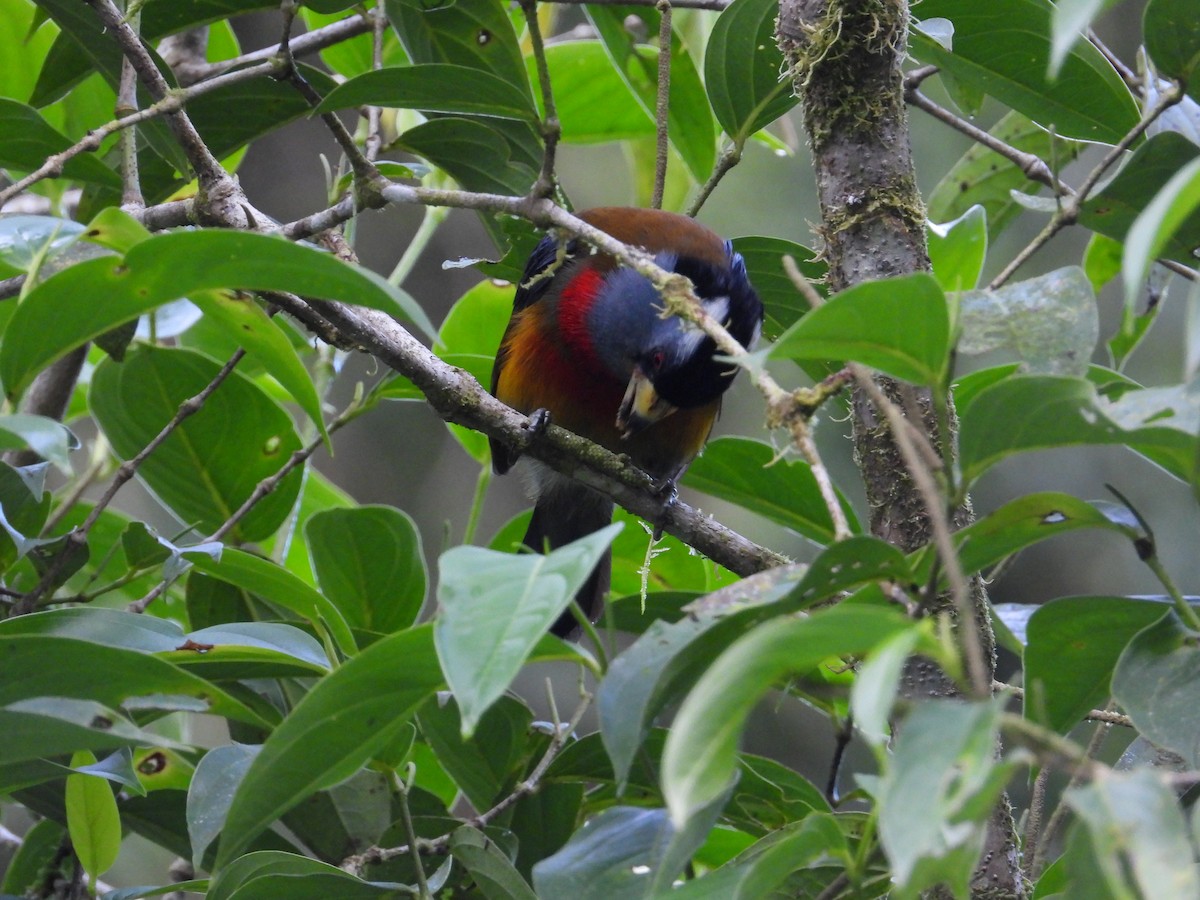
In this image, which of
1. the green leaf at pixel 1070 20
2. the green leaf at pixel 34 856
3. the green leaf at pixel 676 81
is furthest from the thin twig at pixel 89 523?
the green leaf at pixel 1070 20

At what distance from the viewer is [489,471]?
8.16 feet

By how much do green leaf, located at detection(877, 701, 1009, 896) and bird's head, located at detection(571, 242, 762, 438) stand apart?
1.84m

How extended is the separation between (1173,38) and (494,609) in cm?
142

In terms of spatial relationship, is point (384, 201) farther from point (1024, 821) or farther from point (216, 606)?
point (1024, 821)

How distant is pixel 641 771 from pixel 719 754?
0.86 metres

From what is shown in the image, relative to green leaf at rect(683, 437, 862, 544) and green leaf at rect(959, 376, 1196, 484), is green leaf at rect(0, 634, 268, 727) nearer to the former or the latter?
green leaf at rect(959, 376, 1196, 484)

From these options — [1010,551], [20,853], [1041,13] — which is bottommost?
[20,853]

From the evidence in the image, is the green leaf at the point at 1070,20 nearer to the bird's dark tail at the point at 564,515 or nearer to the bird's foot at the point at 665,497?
the bird's foot at the point at 665,497

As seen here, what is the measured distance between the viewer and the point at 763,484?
1.96 metres

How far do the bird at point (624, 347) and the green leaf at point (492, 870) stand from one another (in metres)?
1.07

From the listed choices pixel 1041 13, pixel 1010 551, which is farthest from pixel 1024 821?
pixel 1041 13

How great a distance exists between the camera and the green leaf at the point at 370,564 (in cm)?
197

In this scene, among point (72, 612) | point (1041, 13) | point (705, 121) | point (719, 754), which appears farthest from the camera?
point (705, 121)

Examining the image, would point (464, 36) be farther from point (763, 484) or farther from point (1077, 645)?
point (1077, 645)
